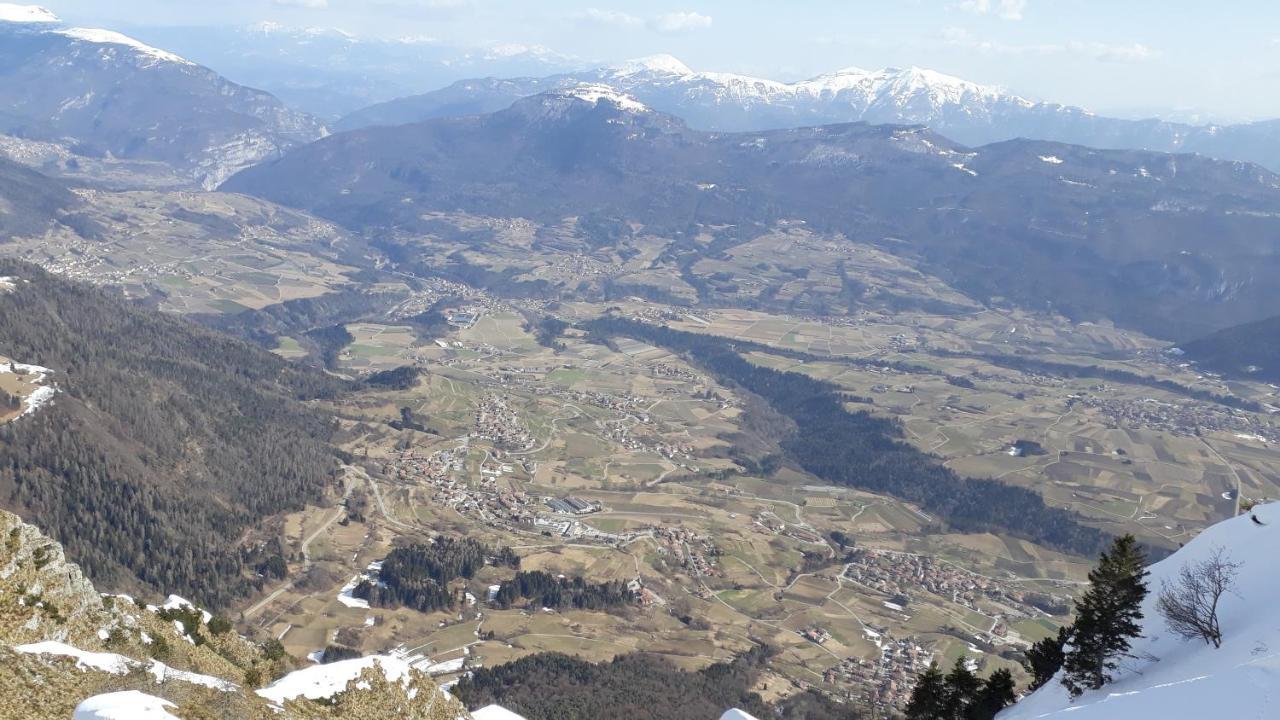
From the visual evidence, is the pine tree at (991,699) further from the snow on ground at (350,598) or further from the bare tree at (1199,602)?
the snow on ground at (350,598)

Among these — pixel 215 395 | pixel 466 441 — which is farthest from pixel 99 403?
pixel 466 441

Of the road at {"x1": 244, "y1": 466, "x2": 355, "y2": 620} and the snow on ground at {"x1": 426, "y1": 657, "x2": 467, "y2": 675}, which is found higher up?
the snow on ground at {"x1": 426, "y1": 657, "x2": 467, "y2": 675}

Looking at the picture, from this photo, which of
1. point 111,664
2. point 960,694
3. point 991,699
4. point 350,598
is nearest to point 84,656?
point 111,664

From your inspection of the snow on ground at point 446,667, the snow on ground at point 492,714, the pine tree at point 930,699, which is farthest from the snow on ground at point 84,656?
the snow on ground at point 446,667

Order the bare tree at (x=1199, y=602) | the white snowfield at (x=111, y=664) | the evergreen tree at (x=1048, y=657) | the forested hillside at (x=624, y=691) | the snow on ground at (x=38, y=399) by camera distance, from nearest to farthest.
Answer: the white snowfield at (x=111, y=664)
the bare tree at (x=1199, y=602)
the evergreen tree at (x=1048, y=657)
the forested hillside at (x=624, y=691)
the snow on ground at (x=38, y=399)

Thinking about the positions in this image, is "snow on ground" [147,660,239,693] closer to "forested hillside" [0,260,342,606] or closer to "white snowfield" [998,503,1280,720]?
"white snowfield" [998,503,1280,720]

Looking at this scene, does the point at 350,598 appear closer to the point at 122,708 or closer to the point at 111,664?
the point at 111,664

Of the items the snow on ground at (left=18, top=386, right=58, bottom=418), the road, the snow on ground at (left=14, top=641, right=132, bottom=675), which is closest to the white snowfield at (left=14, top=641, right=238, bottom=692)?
the snow on ground at (left=14, top=641, right=132, bottom=675)
